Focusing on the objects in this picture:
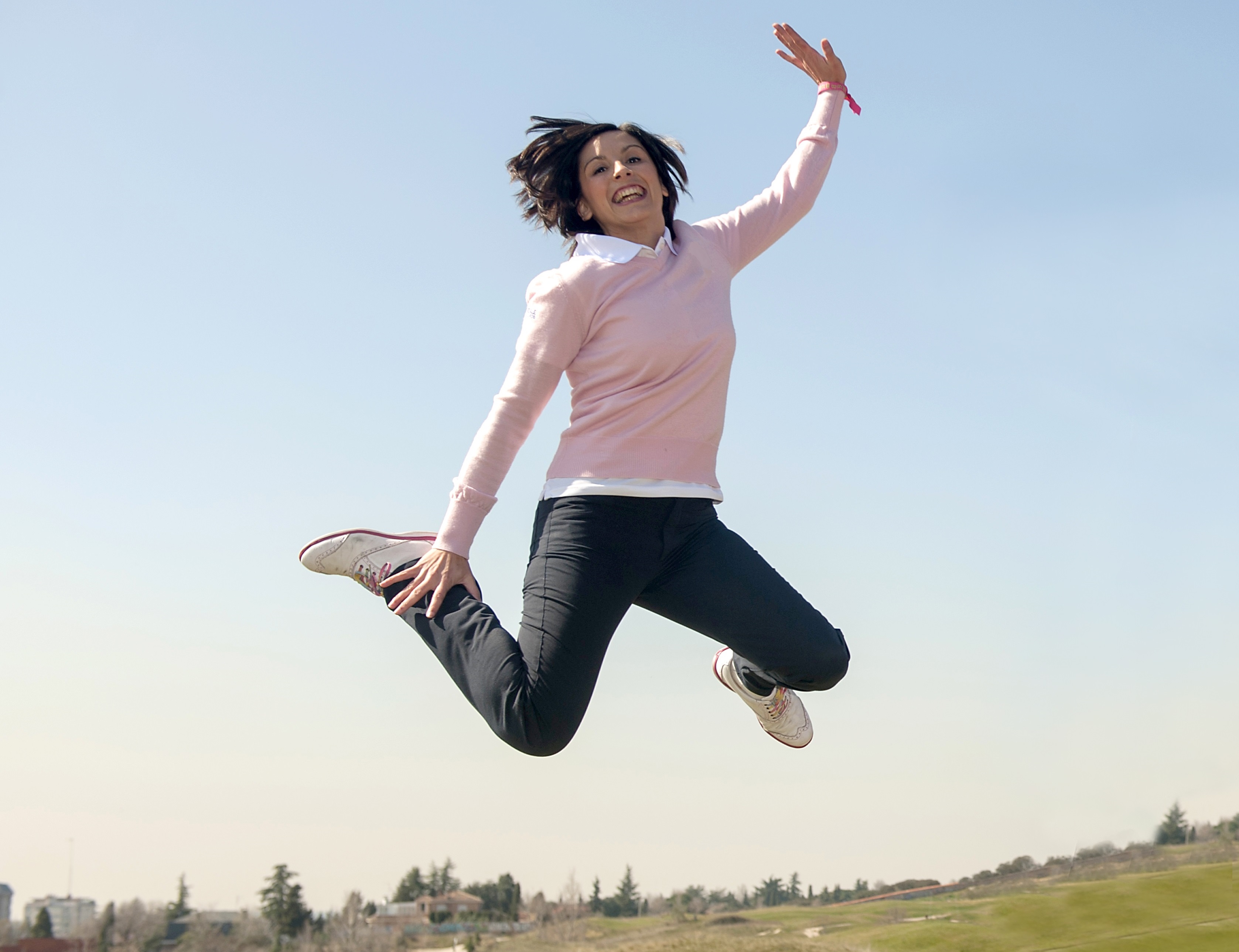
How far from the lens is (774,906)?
1599 cm

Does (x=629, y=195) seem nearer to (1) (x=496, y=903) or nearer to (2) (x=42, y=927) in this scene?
(1) (x=496, y=903)

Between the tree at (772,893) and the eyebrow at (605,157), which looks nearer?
the eyebrow at (605,157)

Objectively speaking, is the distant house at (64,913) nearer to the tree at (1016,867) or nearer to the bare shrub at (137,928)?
the bare shrub at (137,928)

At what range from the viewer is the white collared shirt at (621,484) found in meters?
3.24

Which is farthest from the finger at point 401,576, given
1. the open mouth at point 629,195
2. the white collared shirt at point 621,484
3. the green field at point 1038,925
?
the green field at point 1038,925

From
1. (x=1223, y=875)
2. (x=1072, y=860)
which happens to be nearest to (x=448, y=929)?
(x=1072, y=860)

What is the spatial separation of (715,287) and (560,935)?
18.7m

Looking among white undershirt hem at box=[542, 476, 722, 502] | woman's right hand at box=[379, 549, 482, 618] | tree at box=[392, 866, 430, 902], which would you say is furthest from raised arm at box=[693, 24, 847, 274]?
tree at box=[392, 866, 430, 902]

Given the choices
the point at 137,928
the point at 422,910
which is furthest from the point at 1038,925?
the point at 137,928

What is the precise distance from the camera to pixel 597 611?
3.20 meters

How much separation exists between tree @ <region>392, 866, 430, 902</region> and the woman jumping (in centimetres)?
3080

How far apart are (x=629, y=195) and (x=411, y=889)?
104 feet

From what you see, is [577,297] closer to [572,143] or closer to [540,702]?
[572,143]

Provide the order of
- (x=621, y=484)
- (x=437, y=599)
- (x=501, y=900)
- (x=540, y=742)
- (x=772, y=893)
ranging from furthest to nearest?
(x=501, y=900) < (x=772, y=893) < (x=437, y=599) < (x=621, y=484) < (x=540, y=742)
